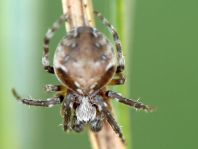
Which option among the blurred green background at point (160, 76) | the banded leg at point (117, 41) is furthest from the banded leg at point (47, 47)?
the blurred green background at point (160, 76)

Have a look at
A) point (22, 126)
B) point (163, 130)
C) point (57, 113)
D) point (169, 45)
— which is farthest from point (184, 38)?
point (22, 126)

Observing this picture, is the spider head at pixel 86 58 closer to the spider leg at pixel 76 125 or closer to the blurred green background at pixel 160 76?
the spider leg at pixel 76 125

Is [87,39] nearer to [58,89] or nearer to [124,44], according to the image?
[124,44]

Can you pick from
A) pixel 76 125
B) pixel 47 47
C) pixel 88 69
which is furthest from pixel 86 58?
pixel 76 125

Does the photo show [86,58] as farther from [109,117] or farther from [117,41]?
[109,117]

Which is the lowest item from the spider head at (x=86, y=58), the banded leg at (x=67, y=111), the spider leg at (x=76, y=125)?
the spider leg at (x=76, y=125)
